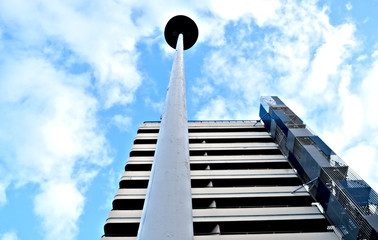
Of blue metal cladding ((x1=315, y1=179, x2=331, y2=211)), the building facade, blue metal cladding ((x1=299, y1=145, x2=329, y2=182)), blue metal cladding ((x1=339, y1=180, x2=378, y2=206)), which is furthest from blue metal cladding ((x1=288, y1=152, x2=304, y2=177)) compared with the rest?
blue metal cladding ((x1=339, y1=180, x2=378, y2=206))

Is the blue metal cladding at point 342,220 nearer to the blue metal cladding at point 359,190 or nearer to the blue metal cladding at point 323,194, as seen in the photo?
the blue metal cladding at point 323,194

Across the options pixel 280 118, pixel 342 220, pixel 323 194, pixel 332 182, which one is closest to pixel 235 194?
pixel 323 194

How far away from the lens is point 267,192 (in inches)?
754

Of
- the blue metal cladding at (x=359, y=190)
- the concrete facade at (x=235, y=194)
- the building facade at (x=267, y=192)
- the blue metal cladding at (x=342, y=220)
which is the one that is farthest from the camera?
the concrete facade at (x=235, y=194)

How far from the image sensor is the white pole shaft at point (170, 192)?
10.4 ft

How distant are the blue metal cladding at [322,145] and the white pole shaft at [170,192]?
56.6 ft

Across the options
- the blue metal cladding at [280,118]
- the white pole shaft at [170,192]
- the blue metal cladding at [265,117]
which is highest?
the blue metal cladding at [265,117]

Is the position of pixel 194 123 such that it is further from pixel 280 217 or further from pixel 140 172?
pixel 280 217

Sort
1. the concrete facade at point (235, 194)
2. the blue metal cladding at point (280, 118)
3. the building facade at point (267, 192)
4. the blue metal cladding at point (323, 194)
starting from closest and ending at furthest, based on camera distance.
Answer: the building facade at point (267, 192) → the concrete facade at point (235, 194) → the blue metal cladding at point (323, 194) → the blue metal cladding at point (280, 118)

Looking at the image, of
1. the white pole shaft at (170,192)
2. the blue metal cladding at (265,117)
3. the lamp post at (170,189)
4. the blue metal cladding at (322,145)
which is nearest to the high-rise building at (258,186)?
the blue metal cladding at (322,145)

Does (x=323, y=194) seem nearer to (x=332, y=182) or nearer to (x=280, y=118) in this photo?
(x=332, y=182)

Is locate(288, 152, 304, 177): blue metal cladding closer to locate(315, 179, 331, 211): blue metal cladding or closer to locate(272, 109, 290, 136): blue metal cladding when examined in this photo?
locate(272, 109, 290, 136): blue metal cladding

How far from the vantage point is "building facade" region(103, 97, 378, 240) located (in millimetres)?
15227

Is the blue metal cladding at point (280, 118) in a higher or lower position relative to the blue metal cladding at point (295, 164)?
higher
